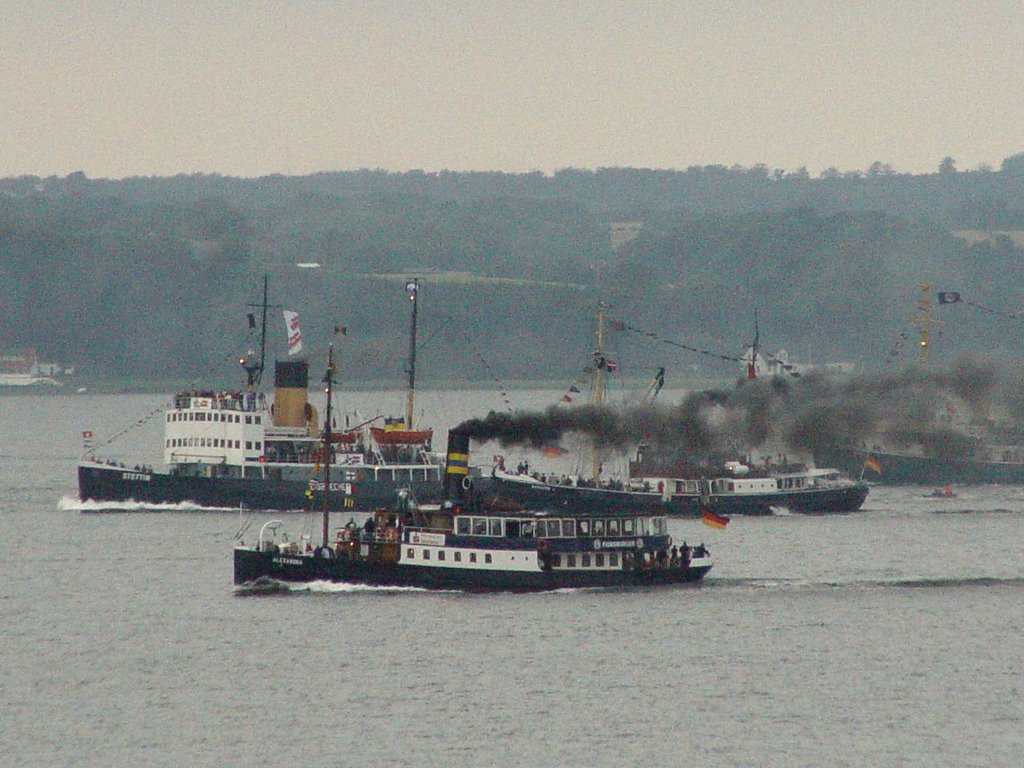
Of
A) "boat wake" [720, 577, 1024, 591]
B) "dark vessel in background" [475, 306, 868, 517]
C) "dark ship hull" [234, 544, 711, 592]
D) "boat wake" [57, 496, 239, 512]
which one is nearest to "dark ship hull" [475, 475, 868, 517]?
"dark vessel in background" [475, 306, 868, 517]

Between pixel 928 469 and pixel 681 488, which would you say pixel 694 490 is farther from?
pixel 928 469

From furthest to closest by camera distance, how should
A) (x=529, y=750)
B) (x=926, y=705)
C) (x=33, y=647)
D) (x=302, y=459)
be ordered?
Answer: (x=302, y=459), (x=33, y=647), (x=926, y=705), (x=529, y=750)

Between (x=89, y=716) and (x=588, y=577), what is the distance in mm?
31208

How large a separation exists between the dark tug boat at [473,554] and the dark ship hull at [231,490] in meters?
37.7

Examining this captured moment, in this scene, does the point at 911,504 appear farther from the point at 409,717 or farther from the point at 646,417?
the point at 409,717

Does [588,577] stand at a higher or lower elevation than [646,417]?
lower

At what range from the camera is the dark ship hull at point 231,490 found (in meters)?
144

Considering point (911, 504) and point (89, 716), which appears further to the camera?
point (911, 504)

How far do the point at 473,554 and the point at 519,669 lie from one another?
17.0 metres

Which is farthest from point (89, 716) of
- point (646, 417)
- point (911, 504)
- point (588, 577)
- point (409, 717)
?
point (911, 504)

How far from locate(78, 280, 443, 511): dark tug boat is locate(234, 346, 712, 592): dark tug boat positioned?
3901cm

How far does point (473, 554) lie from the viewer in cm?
10281

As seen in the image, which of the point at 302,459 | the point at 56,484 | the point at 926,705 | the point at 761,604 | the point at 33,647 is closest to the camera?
the point at 926,705

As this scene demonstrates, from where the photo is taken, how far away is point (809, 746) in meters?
74.7
